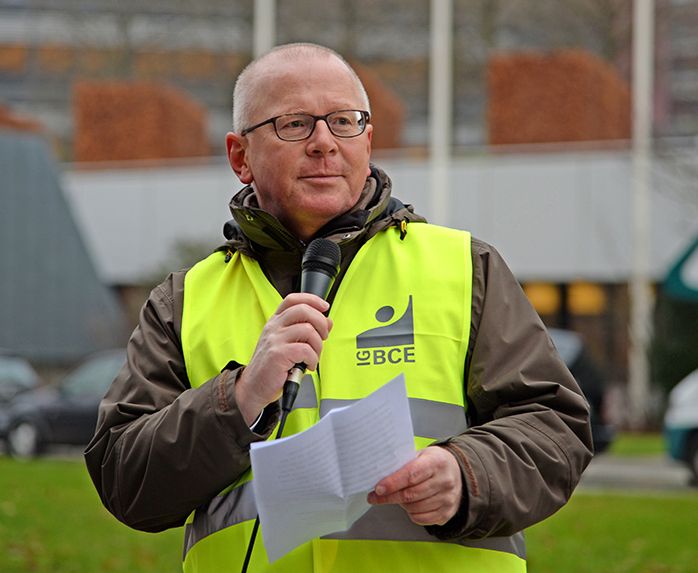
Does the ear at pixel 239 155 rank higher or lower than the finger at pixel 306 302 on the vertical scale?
higher

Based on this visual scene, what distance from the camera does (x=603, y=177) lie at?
90.3ft

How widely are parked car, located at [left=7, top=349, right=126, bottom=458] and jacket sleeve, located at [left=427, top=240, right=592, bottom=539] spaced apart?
15.8 metres

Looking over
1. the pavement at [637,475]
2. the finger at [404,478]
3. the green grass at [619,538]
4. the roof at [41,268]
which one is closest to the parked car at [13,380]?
the roof at [41,268]

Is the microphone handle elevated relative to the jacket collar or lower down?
lower down

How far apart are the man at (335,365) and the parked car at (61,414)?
615 inches

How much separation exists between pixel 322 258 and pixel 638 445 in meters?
17.6

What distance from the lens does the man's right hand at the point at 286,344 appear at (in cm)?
272

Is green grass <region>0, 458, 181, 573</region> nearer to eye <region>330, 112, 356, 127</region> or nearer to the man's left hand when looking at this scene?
eye <region>330, 112, 356, 127</region>

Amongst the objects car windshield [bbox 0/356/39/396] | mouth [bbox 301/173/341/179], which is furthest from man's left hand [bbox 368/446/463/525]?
car windshield [bbox 0/356/39/396]

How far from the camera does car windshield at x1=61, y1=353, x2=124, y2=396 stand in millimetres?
19047

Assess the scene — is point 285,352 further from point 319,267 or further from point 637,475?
point 637,475

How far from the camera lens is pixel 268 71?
3.21m

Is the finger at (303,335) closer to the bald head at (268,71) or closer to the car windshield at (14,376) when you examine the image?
the bald head at (268,71)

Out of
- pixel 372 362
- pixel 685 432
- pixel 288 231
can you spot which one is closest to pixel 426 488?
pixel 372 362
